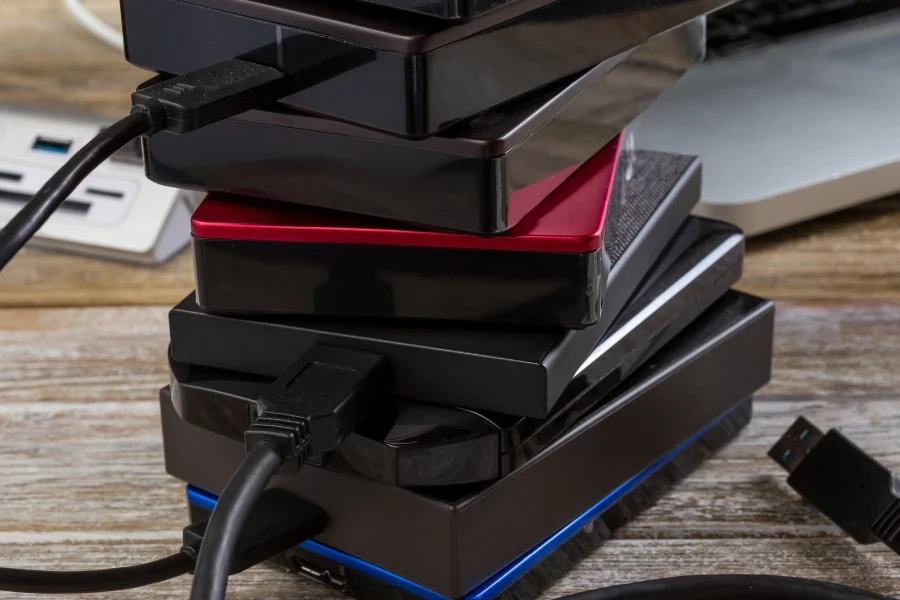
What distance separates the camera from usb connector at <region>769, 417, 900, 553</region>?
1.55 feet

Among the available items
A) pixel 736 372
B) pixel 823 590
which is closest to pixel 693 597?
pixel 823 590

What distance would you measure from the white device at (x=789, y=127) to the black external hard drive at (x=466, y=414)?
233 millimetres

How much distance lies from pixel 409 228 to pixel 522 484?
0.10 meters

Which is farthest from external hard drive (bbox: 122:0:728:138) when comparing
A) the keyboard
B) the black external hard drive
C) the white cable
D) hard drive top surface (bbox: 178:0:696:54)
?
the white cable

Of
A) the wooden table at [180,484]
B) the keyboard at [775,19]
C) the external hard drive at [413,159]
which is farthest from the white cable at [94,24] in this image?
the external hard drive at [413,159]

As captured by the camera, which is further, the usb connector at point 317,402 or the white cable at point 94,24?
the white cable at point 94,24

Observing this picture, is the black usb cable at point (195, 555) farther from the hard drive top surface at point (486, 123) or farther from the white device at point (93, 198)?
the white device at point (93, 198)

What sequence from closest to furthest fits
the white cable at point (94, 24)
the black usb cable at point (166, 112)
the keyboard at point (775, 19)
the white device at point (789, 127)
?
1. the black usb cable at point (166, 112)
2. the white device at point (789, 127)
3. the keyboard at point (775, 19)
4. the white cable at point (94, 24)

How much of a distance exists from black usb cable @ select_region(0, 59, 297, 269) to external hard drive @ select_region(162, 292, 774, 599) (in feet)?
0.47

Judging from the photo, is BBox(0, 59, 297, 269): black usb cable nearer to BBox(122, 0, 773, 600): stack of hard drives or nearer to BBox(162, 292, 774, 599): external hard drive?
BBox(122, 0, 773, 600): stack of hard drives

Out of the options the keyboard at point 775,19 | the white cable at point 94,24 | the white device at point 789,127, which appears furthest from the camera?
the white cable at point 94,24

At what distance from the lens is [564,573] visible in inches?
18.4

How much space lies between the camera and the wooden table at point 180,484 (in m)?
0.48

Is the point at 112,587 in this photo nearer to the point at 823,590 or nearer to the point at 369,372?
the point at 369,372
